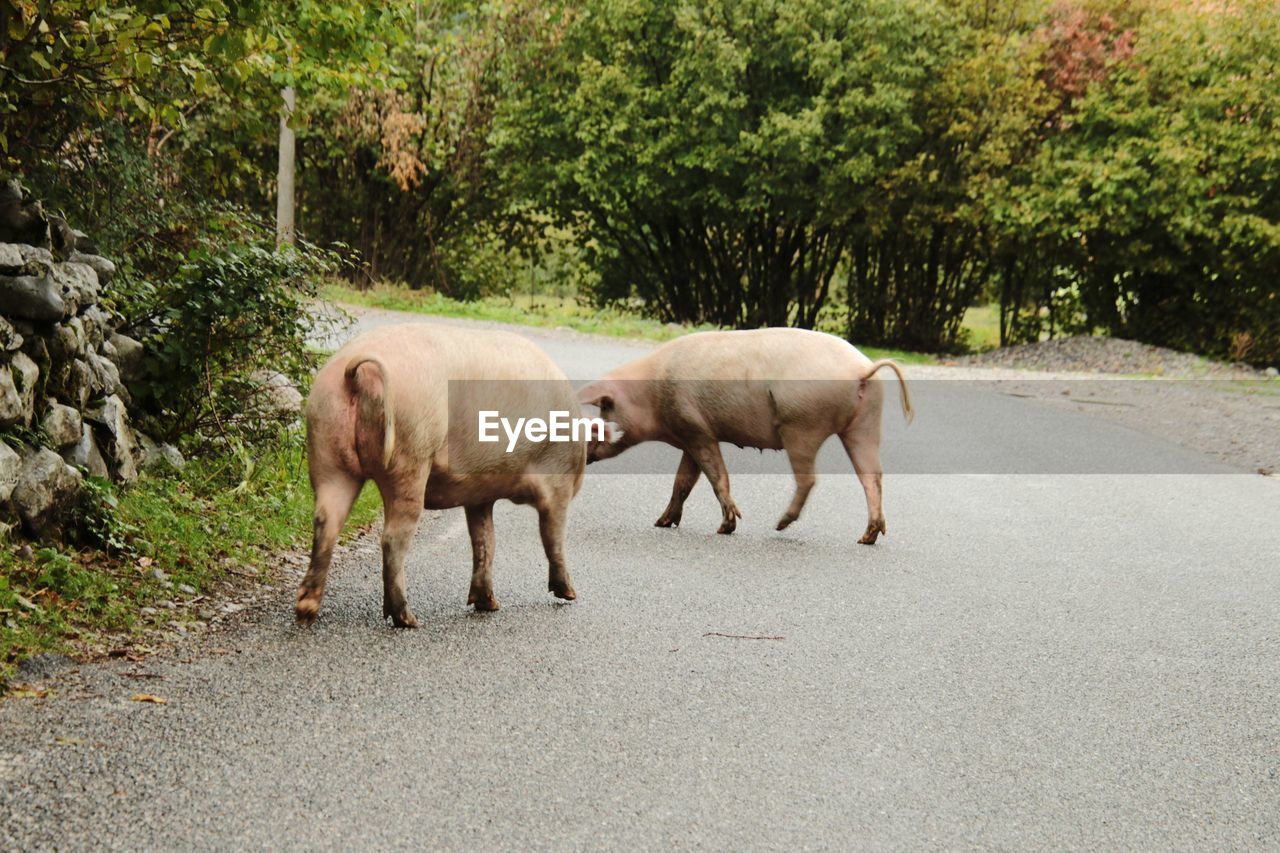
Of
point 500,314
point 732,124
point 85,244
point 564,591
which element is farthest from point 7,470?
point 732,124

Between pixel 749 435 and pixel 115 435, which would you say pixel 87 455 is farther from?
pixel 749 435

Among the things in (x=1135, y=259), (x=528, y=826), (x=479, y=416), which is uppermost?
(x=1135, y=259)

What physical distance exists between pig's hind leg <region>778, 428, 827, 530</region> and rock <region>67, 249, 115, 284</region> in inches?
155

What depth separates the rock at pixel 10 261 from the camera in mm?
6039

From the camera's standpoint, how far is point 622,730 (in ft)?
14.4

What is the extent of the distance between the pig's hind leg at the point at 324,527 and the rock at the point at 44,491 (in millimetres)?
1342

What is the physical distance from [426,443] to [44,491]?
1829 mm

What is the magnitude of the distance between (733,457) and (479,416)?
19.4 feet

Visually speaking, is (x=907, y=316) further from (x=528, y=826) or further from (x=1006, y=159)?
(x=528, y=826)

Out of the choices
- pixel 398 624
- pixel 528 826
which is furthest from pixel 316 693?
pixel 528 826

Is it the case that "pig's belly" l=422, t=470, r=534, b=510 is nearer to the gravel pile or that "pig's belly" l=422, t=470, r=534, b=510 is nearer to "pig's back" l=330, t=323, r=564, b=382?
"pig's back" l=330, t=323, r=564, b=382

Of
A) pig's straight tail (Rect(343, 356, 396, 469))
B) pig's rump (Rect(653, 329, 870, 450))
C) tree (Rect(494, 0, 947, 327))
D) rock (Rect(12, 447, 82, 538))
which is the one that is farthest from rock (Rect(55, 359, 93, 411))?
tree (Rect(494, 0, 947, 327))

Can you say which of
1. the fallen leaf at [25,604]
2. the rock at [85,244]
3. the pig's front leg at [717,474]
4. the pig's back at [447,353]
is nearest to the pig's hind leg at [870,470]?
the pig's front leg at [717,474]

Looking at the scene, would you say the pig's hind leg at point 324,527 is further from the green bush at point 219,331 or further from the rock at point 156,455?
the green bush at point 219,331
